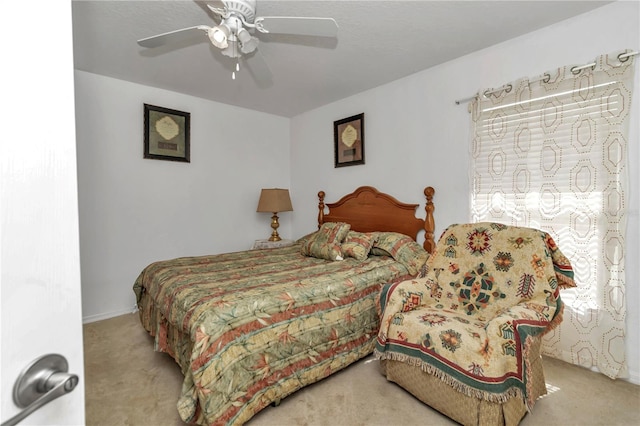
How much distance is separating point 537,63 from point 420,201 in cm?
145

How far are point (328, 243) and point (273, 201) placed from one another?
1.30 metres

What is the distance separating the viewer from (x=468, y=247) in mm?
2189

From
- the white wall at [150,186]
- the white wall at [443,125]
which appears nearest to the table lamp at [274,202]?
the white wall at [150,186]

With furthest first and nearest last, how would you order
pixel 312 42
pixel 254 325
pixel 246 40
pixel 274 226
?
pixel 274 226, pixel 312 42, pixel 246 40, pixel 254 325

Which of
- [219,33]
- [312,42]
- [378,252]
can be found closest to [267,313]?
[378,252]

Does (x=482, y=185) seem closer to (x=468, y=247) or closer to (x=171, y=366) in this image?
(x=468, y=247)

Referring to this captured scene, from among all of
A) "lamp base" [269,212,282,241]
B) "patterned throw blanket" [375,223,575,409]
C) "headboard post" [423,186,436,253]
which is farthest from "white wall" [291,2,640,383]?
"patterned throw blanket" [375,223,575,409]

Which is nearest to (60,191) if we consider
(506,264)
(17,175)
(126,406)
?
(17,175)

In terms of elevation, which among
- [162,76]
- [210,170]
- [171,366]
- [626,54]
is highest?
[162,76]

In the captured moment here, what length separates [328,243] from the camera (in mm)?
3021

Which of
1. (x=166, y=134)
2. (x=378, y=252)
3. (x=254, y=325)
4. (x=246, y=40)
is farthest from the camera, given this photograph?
(x=166, y=134)

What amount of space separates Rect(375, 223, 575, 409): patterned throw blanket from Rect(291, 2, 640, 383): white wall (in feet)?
2.26

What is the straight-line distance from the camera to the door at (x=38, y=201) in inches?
16.0

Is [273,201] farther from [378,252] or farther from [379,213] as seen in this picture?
[378,252]
